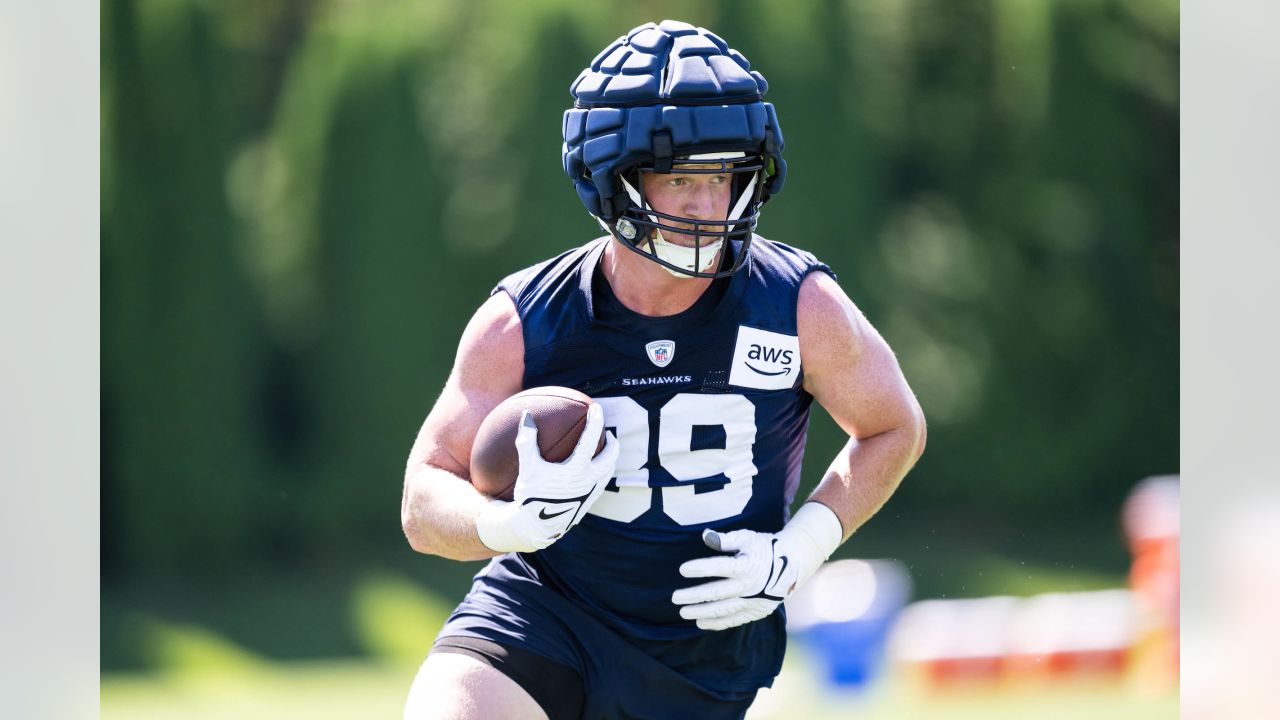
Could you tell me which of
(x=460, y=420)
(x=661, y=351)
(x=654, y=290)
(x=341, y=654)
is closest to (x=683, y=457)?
(x=661, y=351)

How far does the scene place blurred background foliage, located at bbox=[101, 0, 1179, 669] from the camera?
6.67 meters

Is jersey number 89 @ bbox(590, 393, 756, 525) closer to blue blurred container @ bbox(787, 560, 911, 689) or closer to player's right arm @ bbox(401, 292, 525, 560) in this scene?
player's right arm @ bbox(401, 292, 525, 560)

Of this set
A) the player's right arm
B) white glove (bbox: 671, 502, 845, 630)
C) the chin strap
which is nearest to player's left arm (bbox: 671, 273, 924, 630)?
white glove (bbox: 671, 502, 845, 630)

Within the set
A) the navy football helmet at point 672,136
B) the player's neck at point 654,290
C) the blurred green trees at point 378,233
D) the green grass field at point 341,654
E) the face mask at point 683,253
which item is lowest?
the green grass field at point 341,654

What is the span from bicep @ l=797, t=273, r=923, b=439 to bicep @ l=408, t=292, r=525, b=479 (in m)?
0.56

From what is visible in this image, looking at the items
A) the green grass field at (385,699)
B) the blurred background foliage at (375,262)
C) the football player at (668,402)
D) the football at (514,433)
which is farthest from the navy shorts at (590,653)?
the blurred background foliage at (375,262)

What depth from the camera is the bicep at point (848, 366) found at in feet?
9.32

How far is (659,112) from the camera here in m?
2.71

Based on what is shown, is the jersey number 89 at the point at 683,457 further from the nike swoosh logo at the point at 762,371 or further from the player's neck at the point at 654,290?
the player's neck at the point at 654,290

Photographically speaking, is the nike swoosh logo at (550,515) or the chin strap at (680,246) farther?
the chin strap at (680,246)

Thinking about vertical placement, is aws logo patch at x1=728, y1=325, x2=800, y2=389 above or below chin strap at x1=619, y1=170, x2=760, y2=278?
below

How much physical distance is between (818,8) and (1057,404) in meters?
2.29

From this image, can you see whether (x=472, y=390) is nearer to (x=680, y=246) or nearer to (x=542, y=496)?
(x=542, y=496)
